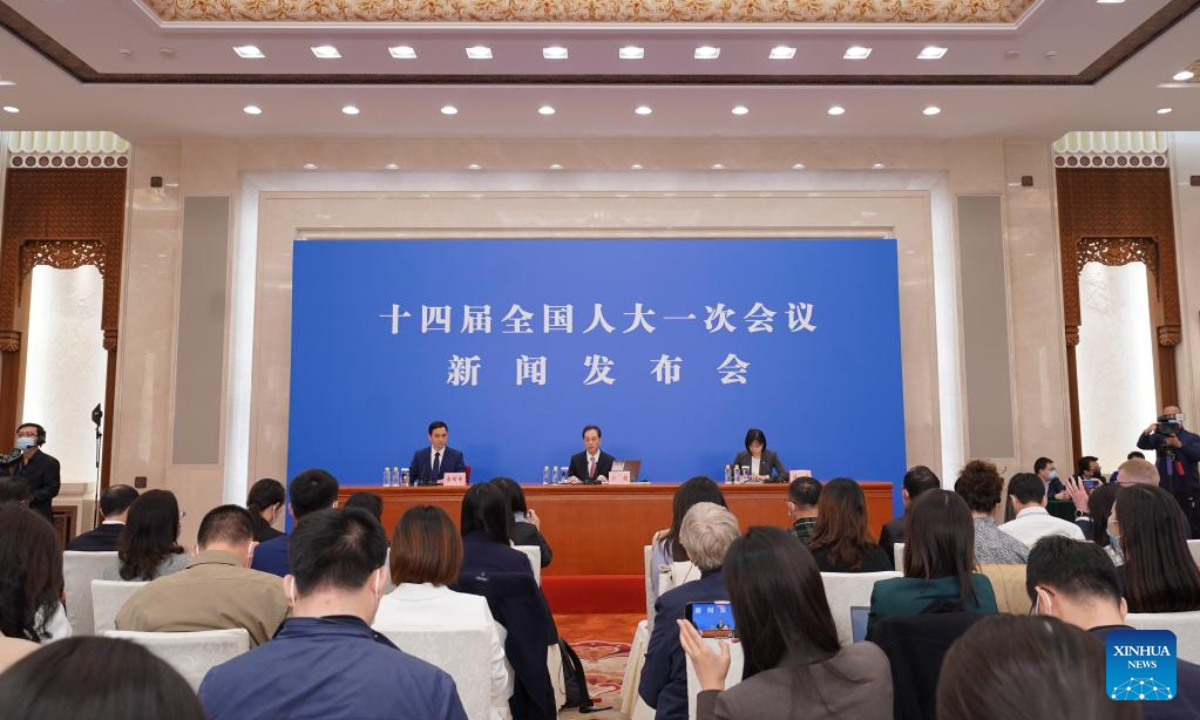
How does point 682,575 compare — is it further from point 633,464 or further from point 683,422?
point 683,422

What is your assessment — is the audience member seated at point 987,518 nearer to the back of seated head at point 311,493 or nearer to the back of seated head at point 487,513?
the back of seated head at point 487,513

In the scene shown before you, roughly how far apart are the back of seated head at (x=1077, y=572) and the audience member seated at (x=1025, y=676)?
82 centimetres

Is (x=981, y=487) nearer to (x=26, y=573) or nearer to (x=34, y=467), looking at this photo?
(x=26, y=573)

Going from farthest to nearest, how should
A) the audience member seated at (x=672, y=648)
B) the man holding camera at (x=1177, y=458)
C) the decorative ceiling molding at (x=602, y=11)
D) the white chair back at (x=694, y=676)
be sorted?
the man holding camera at (x=1177, y=458) → the decorative ceiling molding at (x=602, y=11) → the audience member seated at (x=672, y=648) → the white chair back at (x=694, y=676)

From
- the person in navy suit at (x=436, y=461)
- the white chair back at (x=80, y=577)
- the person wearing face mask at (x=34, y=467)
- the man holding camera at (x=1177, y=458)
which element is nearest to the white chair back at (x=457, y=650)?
the white chair back at (x=80, y=577)

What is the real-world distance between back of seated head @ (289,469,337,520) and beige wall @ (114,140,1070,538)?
5.15 m

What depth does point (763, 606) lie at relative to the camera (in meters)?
1.59

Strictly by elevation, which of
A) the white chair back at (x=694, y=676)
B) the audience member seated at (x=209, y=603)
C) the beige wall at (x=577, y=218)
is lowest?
the white chair back at (x=694, y=676)

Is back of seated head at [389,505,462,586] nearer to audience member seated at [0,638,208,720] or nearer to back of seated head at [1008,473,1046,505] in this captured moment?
audience member seated at [0,638,208,720]

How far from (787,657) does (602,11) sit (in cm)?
601

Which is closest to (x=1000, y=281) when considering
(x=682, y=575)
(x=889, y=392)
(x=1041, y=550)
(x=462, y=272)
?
(x=889, y=392)

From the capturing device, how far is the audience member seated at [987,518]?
3.31m

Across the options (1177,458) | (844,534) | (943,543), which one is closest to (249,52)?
(844,534)

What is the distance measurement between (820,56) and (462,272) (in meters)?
3.75
